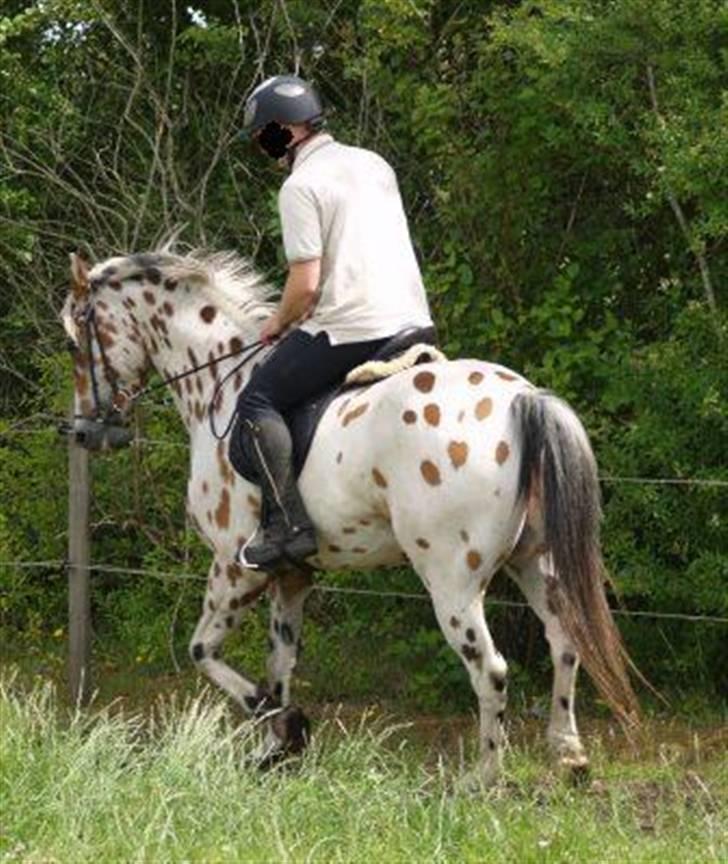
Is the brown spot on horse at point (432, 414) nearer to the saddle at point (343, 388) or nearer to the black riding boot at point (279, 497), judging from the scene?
the saddle at point (343, 388)

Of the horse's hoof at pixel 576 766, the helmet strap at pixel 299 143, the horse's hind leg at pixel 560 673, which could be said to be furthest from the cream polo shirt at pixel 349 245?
the horse's hoof at pixel 576 766

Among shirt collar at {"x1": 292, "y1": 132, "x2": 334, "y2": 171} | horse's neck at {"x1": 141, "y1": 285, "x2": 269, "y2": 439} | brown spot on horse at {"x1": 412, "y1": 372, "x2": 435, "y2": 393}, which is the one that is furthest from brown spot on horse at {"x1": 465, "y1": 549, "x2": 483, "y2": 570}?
shirt collar at {"x1": 292, "y1": 132, "x2": 334, "y2": 171}

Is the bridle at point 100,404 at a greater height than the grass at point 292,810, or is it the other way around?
the bridle at point 100,404

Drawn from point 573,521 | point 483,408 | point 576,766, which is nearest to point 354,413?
point 483,408

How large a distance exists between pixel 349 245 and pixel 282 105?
25.4 inches

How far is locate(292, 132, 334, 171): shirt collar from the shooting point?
8.57 m

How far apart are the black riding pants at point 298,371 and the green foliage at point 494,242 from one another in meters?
1.61

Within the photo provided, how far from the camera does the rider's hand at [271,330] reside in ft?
28.4

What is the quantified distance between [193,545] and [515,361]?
2490 millimetres

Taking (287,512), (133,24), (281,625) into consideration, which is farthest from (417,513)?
(133,24)

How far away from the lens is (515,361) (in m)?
10.2

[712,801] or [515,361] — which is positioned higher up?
[515,361]

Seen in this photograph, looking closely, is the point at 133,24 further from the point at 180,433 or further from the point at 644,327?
the point at 644,327

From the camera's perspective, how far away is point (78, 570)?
10445 mm
